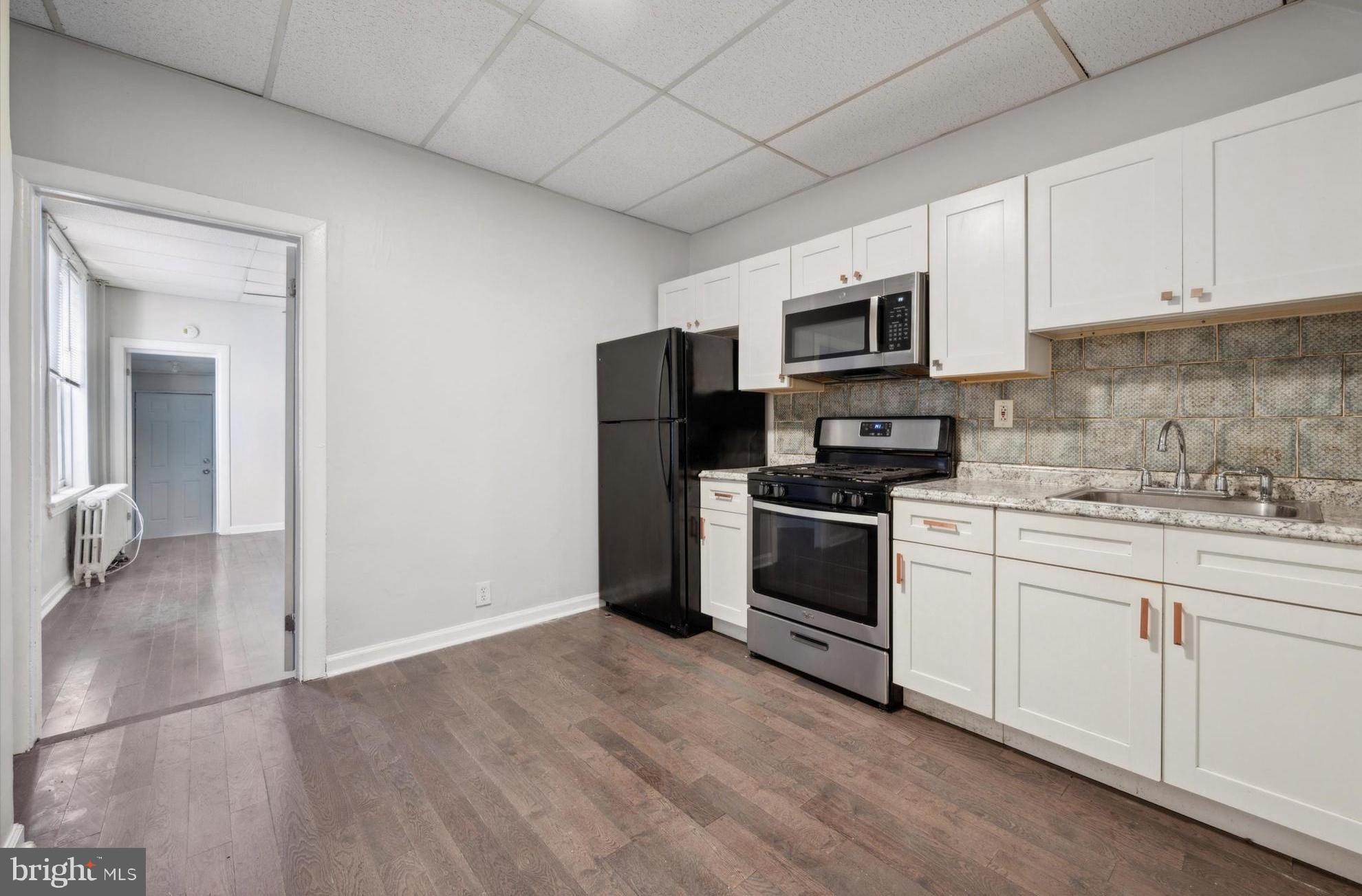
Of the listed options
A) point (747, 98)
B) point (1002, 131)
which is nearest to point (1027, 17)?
point (1002, 131)

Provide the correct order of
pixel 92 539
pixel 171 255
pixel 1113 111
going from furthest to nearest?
pixel 171 255 < pixel 92 539 < pixel 1113 111

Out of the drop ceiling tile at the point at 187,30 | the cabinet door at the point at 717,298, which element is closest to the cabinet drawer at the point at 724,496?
the cabinet door at the point at 717,298

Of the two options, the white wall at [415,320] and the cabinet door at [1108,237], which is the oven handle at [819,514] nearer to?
the cabinet door at [1108,237]

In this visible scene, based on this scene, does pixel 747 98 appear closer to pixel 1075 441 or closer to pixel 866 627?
pixel 1075 441

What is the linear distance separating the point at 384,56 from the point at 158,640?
328 cm

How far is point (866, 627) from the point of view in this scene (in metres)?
2.40

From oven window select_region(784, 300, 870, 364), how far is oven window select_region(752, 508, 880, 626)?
848mm

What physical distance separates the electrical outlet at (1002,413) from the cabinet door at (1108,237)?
0.47 metres

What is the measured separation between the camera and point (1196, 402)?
2105mm

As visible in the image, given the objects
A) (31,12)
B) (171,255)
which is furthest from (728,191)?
(171,255)

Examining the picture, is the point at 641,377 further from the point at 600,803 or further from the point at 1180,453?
the point at 1180,453

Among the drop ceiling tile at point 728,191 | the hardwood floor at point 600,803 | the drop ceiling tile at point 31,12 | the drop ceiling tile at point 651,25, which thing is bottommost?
the hardwood floor at point 600,803

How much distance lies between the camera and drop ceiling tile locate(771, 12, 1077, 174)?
2174 millimetres

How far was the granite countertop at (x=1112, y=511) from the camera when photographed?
144 cm
